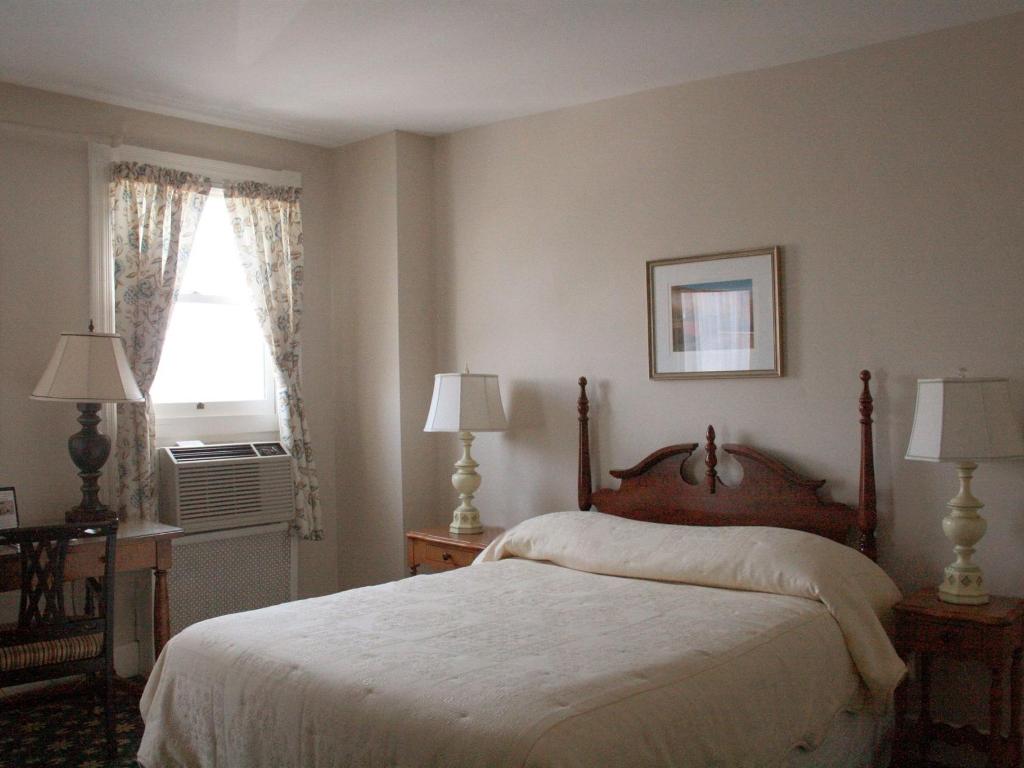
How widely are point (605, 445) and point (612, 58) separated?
1.61m

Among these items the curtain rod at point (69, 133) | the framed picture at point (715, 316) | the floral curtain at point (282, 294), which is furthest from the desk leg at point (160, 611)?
the framed picture at point (715, 316)

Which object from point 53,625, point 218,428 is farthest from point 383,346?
point 53,625

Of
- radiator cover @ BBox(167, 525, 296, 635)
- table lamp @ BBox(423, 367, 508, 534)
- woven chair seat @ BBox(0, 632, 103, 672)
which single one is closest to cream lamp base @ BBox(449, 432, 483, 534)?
table lamp @ BBox(423, 367, 508, 534)

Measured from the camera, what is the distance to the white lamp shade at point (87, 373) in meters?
3.59

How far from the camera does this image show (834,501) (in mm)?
3502

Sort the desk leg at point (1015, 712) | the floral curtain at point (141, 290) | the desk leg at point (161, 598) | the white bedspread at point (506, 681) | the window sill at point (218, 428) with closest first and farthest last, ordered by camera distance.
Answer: the white bedspread at point (506, 681), the desk leg at point (1015, 712), the desk leg at point (161, 598), the floral curtain at point (141, 290), the window sill at point (218, 428)

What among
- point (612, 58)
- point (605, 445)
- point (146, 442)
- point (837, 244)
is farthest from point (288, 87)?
point (837, 244)

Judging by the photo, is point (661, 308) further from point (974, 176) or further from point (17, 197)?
point (17, 197)

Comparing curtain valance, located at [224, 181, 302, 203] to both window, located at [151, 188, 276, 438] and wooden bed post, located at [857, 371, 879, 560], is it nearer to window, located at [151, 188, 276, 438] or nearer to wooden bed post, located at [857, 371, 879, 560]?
window, located at [151, 188, 276, 438]

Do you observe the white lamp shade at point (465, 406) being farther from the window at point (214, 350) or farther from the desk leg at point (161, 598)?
the desk leg at point (161, 598)

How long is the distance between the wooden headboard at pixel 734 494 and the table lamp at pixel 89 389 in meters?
1.91

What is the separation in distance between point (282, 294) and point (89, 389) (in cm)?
122

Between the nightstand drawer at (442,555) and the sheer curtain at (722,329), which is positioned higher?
the sheer curtain at (722,329)

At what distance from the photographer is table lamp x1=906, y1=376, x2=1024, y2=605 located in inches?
115
